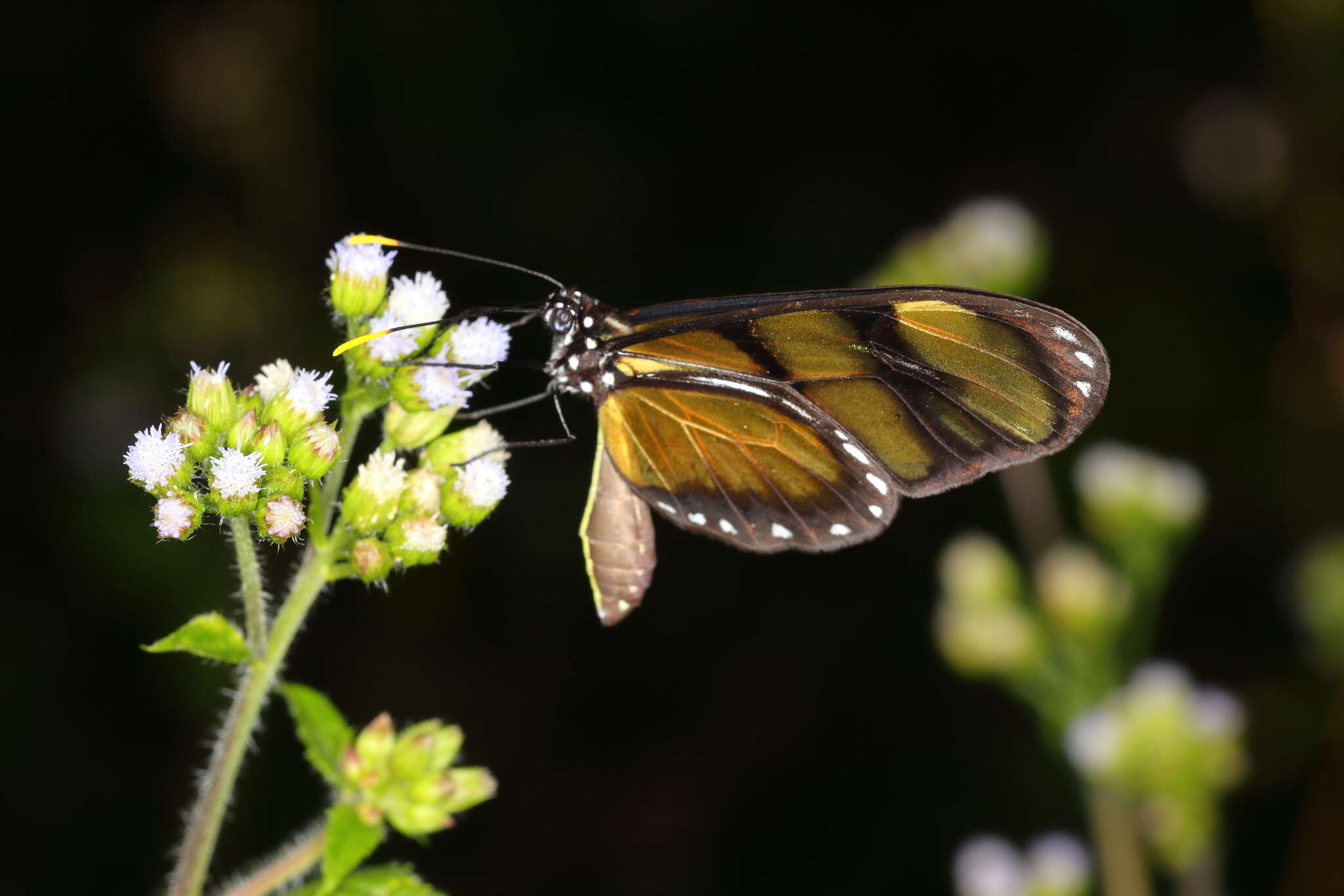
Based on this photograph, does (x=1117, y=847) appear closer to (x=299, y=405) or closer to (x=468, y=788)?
(x=468, y=788)

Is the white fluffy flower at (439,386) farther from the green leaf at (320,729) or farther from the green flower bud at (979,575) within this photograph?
the green flower bud at (979,575)

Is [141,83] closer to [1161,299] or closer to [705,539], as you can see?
[705,539]

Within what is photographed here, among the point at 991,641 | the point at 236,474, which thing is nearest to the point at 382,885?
the point at 236,474

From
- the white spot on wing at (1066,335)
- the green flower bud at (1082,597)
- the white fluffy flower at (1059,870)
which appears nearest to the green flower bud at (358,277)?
the white spot on wing at (1066,335)

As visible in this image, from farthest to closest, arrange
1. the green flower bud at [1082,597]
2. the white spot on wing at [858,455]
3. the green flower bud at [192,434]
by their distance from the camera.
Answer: the green flower bud at [1082,597]
the white spot on wing at [858,455]
the green flower bud at [192,434]

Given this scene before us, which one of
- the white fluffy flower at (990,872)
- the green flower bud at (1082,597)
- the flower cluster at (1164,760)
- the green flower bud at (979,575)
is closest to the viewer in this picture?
the flower cluster at (1164,760)

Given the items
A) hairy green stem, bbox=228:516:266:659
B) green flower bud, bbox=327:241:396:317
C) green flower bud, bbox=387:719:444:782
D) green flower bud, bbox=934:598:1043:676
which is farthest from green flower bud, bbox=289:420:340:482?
green flower bud, bbox=934:598:1043:676
